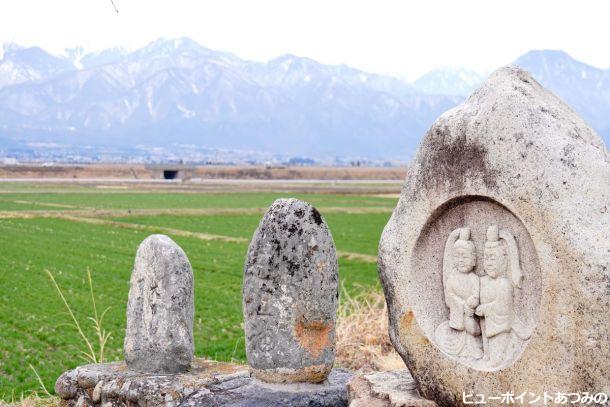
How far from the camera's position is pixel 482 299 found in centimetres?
777

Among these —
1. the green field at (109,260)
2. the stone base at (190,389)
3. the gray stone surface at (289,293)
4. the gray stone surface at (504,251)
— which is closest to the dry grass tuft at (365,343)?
the green field at (109,260)

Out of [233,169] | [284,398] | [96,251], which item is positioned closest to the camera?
[284,398]

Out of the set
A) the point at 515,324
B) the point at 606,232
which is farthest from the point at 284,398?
the point at 606,232

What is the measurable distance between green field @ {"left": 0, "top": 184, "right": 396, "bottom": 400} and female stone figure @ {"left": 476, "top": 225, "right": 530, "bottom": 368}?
317 inches

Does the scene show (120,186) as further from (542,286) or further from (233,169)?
(542,286)

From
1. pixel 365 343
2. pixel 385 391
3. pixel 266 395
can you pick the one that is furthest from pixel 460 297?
pixel 365 343

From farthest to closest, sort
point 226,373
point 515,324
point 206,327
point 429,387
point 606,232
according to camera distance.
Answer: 1. point 206,327
2. point 226,373
3. point 429,387
4. point 515,324
5. point 606,232

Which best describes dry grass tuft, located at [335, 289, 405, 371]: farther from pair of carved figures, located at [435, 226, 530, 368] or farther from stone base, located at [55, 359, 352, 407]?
pair of carved figures, located at [435, 226, 530, 368]

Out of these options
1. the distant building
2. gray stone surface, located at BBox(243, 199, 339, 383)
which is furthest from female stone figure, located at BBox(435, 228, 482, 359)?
the distant building

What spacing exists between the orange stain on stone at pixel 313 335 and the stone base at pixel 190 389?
445 millimetres

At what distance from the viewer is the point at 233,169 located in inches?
4774

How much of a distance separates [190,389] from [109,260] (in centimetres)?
2040

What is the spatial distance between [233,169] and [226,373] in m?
111

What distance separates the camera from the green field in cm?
1634
